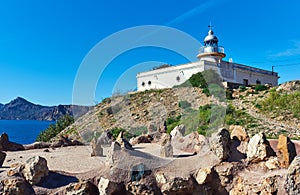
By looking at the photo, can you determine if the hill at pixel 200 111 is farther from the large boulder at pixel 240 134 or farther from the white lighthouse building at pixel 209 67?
the large boulder at pixel 240 134

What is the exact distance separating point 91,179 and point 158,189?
190cm

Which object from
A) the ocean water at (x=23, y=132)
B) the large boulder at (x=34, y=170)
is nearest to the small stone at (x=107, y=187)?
the large boulder at (x=34, y=170)

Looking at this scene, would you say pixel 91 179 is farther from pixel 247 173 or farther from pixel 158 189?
pixel 247 173

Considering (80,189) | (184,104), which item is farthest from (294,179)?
(184,104)

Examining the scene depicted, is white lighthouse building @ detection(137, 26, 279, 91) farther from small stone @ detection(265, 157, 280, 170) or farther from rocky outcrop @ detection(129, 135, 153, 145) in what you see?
small stone @ detection(265, 157, 280, 170)

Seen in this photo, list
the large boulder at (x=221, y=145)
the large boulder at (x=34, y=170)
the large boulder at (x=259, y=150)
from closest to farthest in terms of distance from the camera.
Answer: the large boulder at (x=34, y=170)
the large boulder at (x=259, y=150)
the large boulder at (x=221, y=145)

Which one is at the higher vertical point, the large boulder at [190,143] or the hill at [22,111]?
the hill at [22,111]

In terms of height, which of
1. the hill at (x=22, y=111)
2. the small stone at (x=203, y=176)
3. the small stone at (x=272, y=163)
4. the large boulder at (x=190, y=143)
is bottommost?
the small stone at (x=203, y=176)

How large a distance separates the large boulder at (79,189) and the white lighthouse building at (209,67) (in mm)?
21644

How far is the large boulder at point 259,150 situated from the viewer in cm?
876

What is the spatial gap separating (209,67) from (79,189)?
23932 mm

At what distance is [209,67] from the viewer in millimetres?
29797

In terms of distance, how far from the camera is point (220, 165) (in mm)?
8992

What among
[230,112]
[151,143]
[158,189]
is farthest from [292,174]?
[230,112]
